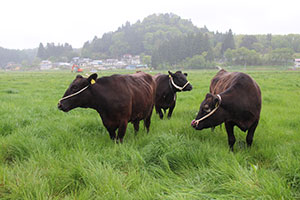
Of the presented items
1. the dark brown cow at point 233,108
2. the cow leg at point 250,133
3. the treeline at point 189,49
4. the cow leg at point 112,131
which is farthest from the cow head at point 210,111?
the treeline at point 189,49

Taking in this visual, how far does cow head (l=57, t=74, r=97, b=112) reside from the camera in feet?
13.9

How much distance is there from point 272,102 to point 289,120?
10.9ft

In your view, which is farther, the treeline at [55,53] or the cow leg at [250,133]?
the treeline at [55,53]

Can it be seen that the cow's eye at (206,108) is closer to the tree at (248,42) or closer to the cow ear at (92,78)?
the cow ear at (92,78)

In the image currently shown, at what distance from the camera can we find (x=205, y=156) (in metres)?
3.39

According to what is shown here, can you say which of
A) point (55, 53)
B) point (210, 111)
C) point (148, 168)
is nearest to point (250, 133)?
point (210, 111)

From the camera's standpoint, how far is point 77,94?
167 inches

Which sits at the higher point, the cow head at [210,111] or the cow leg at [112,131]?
the cow head at [210,111]

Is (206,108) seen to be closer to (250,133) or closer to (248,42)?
(250,133)

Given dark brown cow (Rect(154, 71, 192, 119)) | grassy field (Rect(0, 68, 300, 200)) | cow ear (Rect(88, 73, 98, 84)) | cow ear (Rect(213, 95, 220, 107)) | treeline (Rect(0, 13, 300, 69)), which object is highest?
treeline (Rect(0, 13, 300, 69))

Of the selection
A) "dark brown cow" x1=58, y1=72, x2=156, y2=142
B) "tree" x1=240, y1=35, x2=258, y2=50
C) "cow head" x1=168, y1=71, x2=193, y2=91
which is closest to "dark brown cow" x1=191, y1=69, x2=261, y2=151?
"dark brown cow" x1=58, y1=72, x2=156, y2=142

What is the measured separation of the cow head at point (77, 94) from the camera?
13.9ft

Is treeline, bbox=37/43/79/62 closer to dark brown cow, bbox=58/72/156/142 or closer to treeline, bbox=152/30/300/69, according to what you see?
treeline, bbox=152/30/300/69

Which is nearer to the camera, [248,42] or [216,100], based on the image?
[216,100]
